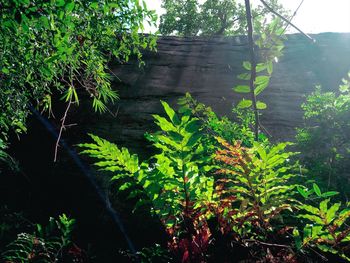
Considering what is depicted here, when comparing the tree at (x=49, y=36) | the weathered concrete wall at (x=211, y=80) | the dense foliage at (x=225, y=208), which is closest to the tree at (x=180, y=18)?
the weathered concrete wall at (x=211, y=80)

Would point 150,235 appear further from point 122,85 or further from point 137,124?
point 122,85

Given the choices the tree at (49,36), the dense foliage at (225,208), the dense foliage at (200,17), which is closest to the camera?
the dense foliage at (225,208)

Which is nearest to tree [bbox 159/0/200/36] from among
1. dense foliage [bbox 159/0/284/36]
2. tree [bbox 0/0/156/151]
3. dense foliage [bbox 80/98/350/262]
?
dense foliage [bbox 159/0/284/36]

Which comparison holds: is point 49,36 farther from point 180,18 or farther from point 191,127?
point 180,18

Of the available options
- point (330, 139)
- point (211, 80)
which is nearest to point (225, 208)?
point (330, 139)

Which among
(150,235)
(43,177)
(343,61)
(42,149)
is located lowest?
(150,235)

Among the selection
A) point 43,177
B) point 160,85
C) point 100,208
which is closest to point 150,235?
point 100,208

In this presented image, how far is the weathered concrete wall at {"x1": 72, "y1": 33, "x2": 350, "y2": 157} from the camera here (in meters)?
5.24

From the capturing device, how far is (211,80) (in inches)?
251

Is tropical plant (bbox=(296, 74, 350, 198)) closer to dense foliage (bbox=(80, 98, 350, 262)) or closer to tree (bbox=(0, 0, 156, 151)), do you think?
dense foliage (bbox=(80, 98, 350, 262))

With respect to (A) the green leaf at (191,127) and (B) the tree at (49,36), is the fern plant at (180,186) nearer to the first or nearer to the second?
(A) the green leaf at (191,127)

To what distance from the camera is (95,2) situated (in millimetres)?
1557

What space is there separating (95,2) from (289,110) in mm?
4707

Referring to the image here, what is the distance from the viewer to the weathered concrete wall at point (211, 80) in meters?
5.24
